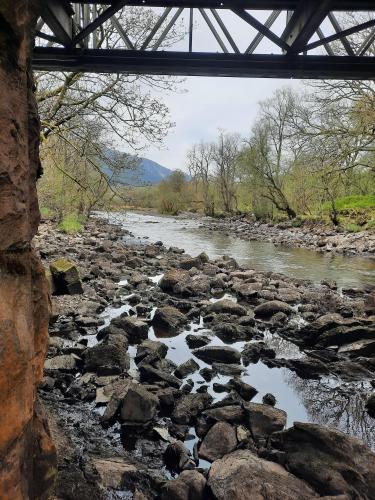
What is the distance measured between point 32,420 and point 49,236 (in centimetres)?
1705

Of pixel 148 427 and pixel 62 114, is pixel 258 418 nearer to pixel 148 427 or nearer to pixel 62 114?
pixel 148 427

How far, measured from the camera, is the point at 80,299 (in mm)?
9180

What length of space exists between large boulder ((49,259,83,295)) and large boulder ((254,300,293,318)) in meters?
4.20

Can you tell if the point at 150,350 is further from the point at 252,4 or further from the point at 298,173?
the point at 298,173

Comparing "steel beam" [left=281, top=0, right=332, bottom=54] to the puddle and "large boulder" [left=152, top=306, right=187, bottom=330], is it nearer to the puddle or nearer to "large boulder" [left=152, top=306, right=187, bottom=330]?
the puddle

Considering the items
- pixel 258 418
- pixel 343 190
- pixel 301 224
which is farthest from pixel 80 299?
pixel 343 190

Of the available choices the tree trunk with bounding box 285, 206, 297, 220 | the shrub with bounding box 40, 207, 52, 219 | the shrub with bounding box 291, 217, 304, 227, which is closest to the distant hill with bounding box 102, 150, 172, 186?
the shrub with bounding box 40, 207, 52, 219

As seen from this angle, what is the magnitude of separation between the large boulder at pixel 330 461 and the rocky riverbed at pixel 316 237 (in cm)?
1710

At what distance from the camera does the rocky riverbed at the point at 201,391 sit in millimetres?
3406

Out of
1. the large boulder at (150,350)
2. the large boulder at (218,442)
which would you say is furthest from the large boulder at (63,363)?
the large boulder at (218,442)

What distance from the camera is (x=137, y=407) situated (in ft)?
14.9

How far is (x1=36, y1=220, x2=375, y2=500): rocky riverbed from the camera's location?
3406 millimetres

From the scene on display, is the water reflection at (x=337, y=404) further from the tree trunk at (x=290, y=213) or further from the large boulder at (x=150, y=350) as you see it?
the tree trunk at (x=290, y=213)

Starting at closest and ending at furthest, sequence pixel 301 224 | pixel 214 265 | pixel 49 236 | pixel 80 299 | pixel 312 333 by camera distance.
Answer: pixel 312 333 < pixel 80 299 < pixel 214 265 < pixel 49 236 < pixel 301 224
